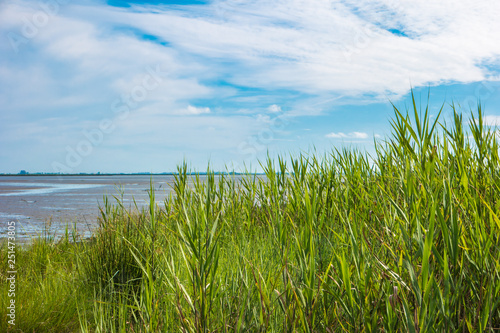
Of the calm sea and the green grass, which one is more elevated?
the green grass

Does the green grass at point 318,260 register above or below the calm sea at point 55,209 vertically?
above

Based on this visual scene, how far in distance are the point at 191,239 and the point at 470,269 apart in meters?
1.51

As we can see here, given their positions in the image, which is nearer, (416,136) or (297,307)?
(297,307)

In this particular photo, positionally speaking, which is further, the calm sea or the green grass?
the calm sea

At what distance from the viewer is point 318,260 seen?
8.03 ft

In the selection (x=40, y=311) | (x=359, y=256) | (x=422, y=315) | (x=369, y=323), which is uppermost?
(x=359, y=256)

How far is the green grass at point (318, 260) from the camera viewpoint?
1745mm

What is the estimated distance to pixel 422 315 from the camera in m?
1.46

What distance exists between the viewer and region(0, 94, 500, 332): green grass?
1.75 metres

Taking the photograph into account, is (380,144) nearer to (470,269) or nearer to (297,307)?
(470,269)

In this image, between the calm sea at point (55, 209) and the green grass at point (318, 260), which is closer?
the green grass at point (318, 260)

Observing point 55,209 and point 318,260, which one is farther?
point 55,209

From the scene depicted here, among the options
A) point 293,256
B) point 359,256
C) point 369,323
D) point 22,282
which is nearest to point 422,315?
point 369,323

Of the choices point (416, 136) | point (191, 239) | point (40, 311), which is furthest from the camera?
point (40, 311)
